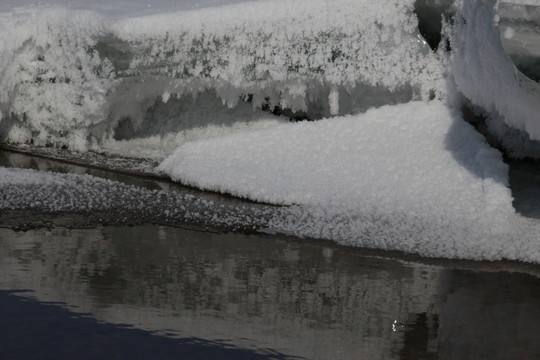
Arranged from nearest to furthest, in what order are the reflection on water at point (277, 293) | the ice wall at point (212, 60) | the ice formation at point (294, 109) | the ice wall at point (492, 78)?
the reflection on water at point (277, 293) → the ice wall at point (492, 78) → the ice formation at point (294, 109) → the ice wall at point (212, 60)

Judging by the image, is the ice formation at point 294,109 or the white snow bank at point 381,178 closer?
the white snow bank at point 381,178

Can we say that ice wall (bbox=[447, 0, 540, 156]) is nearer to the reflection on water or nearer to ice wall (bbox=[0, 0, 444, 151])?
ice wall (bbox=[0, 0, 444, 151])

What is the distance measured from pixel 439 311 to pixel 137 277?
101 cm

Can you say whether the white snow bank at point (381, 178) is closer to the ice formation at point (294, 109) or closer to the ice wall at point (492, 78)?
the ice formation at point (294, 109)

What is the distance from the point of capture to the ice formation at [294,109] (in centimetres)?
343

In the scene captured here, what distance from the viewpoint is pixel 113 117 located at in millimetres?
4793

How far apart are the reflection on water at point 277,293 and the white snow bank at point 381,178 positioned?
252 millimetres

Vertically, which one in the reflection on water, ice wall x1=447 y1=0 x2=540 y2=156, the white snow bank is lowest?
the reflection on water

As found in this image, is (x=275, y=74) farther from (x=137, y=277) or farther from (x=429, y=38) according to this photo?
(x=137, y=277)

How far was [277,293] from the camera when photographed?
254 centimetres

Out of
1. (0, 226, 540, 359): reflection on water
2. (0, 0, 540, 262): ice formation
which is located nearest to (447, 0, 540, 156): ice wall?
(0, 0, 540, 262): ice formation

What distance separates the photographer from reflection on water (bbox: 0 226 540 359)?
2170 mm

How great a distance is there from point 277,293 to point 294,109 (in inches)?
84.3

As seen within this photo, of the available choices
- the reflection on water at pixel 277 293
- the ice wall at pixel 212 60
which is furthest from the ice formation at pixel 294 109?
the reflection on water at pixel 277 293
